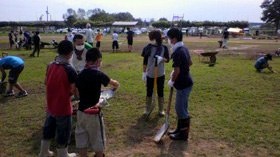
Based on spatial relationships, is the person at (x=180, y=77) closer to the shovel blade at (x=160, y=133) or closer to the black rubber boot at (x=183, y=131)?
the black rubber boot at (x=183, y=131)

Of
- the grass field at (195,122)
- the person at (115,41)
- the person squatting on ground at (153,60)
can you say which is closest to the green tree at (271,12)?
the person at (115,41)

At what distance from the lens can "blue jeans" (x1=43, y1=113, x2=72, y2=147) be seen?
5.19 metres

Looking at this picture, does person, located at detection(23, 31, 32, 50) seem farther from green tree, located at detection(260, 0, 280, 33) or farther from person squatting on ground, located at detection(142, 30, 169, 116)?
green tree, located at detection(260, 0, 280, 33)

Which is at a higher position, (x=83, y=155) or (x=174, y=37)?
(x=174, y=37)

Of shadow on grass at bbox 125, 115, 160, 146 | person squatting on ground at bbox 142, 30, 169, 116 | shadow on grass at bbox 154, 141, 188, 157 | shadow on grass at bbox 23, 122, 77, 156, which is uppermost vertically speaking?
person squatting on ground at bbox 142, 30, 169, 116

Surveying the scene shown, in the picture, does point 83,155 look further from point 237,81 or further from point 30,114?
point 237,81

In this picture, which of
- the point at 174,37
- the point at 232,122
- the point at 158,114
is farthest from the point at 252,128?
the point at 174,37

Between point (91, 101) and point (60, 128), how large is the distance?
714mm

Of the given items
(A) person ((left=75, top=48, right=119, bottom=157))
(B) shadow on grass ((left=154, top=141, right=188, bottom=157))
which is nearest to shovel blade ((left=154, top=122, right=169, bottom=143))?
(B) shadow on grass ((left=154, top=141, right=188, bottom=157))

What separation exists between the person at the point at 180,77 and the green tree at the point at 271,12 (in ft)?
263

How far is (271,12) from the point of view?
8131 centimetres

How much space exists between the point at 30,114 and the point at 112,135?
2563 millimetres

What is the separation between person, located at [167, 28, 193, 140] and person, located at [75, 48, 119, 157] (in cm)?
173

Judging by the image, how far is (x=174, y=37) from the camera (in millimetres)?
6430
